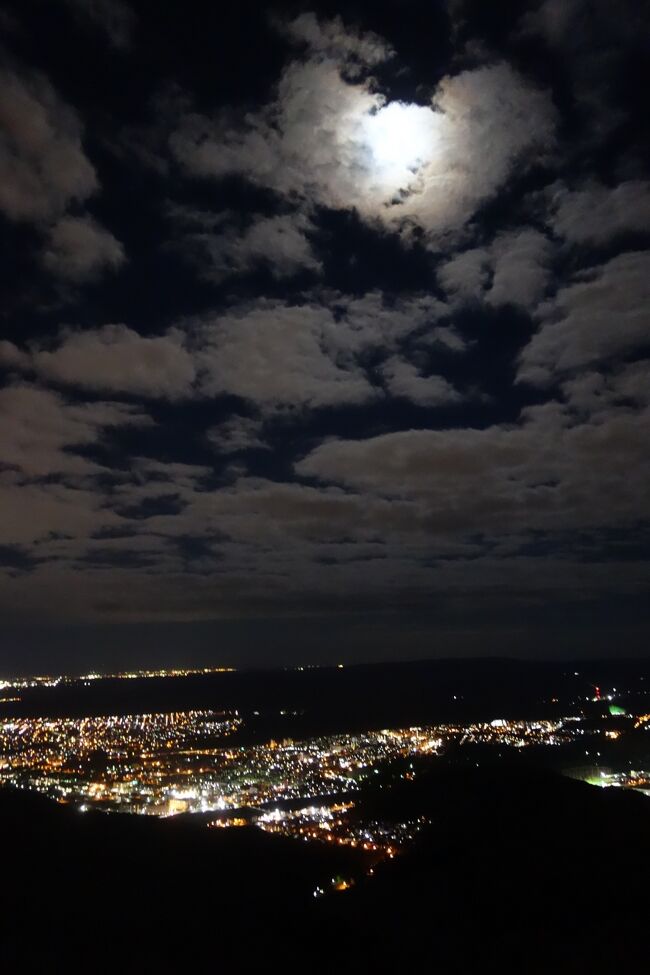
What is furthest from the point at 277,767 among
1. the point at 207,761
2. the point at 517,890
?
the point at 517,890

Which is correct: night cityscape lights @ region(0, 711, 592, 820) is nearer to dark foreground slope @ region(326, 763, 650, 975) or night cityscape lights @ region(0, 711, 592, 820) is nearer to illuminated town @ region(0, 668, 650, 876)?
illuminated town @ region(0, 668, 650, 876)

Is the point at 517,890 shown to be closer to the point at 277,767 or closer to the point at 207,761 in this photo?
the point at 277,767

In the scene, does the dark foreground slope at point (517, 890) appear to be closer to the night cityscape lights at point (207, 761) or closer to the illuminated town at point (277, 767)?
the illuminated town at point (277, 767)

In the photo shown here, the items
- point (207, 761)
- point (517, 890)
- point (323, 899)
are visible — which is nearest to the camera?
point (323, 899)

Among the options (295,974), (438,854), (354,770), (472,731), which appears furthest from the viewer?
(472,731)

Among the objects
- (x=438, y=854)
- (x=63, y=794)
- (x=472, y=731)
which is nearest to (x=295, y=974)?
(x=438, y=854)

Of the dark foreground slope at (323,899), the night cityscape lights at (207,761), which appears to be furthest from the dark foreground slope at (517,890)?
the night cityscape lights at (207,761)

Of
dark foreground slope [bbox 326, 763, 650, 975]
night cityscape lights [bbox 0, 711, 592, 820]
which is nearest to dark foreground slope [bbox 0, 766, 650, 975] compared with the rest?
dark foreground slope [bbox 326, 763, 650, 975]

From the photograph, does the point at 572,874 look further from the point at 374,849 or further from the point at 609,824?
the point at 374,849
